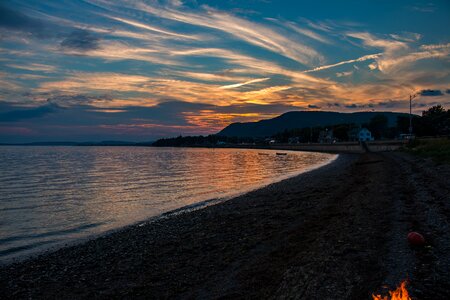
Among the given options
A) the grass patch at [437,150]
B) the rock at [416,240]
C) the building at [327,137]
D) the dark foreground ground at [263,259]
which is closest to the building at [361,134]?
the building at [327,137]

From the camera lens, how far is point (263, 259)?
9.30 metres

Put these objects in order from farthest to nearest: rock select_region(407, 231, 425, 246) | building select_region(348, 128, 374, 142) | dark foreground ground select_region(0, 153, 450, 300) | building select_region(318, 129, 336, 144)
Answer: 1. building select_region(318, 129, 336, 144)
2. building select_region(348, 128, 374, 142)
3. rock select_region(407, 231, 425, 246)
4. dark foreground ground select_region(0, 153, 450, 300)

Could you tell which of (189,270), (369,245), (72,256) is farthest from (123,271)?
(369,245)

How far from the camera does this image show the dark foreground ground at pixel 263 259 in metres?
6.97

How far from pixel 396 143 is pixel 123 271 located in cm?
9310

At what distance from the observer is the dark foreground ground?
697 centimetres

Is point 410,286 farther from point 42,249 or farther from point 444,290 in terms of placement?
point 42,249

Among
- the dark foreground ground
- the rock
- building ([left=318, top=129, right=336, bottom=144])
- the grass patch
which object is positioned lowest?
the dark foreground ground

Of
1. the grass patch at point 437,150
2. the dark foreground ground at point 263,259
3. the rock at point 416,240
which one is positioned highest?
the grass patch at point 437,150

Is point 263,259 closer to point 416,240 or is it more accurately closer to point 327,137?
point 416,240

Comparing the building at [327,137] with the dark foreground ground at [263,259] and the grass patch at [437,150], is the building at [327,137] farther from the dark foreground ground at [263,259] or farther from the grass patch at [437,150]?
the dark foreground ground at [263,259]

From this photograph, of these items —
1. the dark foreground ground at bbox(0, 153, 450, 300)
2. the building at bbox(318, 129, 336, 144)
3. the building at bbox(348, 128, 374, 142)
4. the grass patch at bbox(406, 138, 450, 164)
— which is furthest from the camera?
→ the building at bbox(318, 129, 336, 144)

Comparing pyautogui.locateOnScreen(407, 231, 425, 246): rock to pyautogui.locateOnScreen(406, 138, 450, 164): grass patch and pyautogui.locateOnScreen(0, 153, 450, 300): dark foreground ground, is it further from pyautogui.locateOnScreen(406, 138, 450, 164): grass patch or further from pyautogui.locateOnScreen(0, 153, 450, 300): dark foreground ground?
pyautogui.locateOnScreen(406, 138, 450, 164): grass patch

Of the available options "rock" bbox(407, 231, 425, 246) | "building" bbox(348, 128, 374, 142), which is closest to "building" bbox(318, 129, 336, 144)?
"building" bbox(348, 128, 374, 142)
